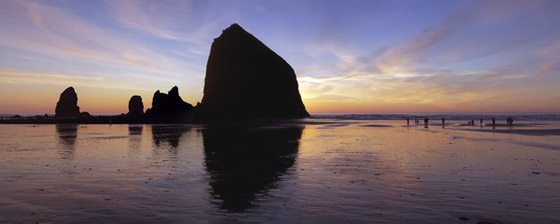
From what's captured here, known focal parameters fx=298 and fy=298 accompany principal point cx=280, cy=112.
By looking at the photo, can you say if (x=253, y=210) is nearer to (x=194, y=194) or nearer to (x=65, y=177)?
(x=194, y=194)

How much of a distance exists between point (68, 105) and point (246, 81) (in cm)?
11141

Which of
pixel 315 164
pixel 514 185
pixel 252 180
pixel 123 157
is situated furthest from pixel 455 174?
pixel 123 157

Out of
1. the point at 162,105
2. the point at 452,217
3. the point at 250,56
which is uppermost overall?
the point at 250,56

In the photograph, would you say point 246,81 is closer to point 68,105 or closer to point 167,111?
point 167,111

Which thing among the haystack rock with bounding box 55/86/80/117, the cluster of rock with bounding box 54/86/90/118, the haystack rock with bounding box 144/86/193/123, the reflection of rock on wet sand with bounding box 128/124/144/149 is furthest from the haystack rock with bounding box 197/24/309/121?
the reflection of rock on wet sand with bounding box 128/124/144/149

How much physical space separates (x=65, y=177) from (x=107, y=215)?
602cm

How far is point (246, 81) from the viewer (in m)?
159

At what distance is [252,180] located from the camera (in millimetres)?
10695

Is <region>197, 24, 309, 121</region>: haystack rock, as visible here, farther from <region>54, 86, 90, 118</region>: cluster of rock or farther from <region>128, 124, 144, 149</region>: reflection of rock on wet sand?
<region>128, 124, 144, 149</region>: reflection of rock on wet sand

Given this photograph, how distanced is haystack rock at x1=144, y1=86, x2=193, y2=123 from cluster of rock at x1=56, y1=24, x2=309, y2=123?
47.6 m

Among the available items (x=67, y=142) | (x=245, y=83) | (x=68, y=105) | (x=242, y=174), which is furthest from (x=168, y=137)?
(x=68, y=105)

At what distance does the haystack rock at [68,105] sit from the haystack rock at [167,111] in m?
122

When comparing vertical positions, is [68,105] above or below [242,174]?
above

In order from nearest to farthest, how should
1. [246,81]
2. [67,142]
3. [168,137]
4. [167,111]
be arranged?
[67,142], [168,137], [167,111], [246,81]
